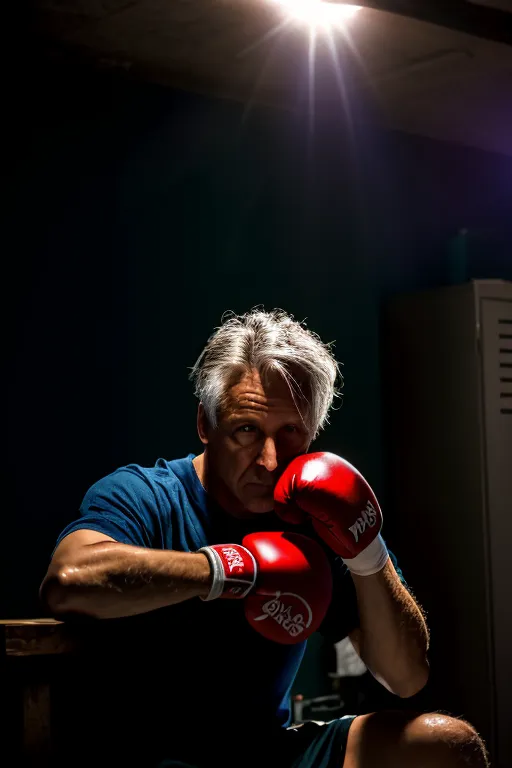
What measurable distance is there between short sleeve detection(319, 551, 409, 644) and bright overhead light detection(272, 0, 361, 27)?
1.83m

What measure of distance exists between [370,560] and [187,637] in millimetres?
399

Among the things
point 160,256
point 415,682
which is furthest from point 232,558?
point 160,256

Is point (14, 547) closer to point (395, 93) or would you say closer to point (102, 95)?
point (102, 95)

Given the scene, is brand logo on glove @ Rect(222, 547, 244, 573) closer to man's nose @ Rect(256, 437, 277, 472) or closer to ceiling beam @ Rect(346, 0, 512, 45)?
man's nose @ Rect(256, 437, 277, 472)

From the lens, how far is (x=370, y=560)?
1.91 m

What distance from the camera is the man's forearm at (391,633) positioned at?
1931mm

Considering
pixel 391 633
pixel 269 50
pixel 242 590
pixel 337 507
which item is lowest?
pixel 391 633

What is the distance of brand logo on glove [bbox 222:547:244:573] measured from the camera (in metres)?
1.70

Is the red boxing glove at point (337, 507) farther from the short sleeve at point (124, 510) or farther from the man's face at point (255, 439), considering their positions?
the short sleeve at point (124, 510)

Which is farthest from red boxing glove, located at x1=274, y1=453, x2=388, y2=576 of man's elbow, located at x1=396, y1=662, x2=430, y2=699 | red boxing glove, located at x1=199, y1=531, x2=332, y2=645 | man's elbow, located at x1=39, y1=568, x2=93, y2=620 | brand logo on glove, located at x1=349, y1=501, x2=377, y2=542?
man's elbow, located at x1=39, y1=568, x2=93, y2=620

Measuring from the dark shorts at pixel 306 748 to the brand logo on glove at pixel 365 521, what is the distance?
15.4 inches

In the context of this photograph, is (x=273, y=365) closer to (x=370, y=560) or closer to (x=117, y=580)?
(x=370, y=560)

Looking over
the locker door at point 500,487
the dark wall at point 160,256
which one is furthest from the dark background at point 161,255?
the locker door at point 500,487

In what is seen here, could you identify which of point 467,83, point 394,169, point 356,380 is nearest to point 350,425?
point 356,380
